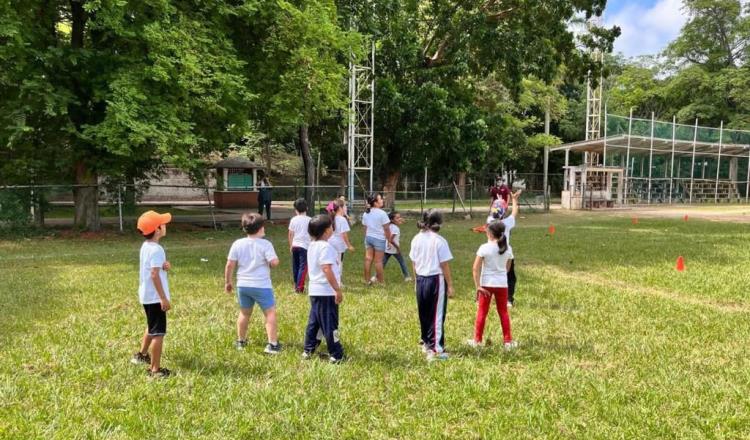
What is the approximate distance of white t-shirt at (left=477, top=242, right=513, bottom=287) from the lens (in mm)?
6004

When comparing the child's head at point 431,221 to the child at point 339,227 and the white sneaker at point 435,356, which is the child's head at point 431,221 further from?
the child at point 339,227

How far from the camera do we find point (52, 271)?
1113 cm

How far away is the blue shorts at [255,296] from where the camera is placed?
577cm

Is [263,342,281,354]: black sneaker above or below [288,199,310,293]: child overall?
below

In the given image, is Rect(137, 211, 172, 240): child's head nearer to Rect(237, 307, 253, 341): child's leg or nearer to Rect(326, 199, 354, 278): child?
Rect(237, 307, 253, 341): child's leg

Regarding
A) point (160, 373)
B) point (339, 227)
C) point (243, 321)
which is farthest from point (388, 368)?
point (339, 227)

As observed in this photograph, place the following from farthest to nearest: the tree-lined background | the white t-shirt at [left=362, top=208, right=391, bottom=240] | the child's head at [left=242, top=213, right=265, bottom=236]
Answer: the tree-lined background < the white t-shirt at [left=362, top=208, right=391, bottom=240] < the child's head at [left=242, top=213, right=265, bottom=236]

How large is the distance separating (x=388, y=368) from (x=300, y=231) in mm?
3485

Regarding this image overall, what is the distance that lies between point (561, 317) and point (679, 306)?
192cm

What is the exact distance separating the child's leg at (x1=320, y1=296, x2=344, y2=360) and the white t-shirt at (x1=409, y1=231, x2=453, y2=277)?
2.91ft

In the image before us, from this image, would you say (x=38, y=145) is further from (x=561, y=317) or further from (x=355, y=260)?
(x=561, y=317)

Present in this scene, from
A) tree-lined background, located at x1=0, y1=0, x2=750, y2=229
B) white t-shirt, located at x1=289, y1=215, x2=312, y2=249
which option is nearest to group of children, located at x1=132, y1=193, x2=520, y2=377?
white t-shirt, located at x1=289, y1=215, x2=312, y2=249

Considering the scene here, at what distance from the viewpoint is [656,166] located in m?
40.7

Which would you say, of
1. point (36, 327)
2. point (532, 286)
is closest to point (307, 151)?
point (532, 286)
